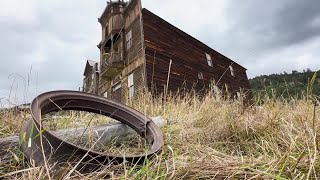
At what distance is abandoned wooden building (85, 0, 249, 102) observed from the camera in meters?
15.6

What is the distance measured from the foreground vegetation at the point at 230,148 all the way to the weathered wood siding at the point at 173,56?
1019cm

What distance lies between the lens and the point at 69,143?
198 centimetres

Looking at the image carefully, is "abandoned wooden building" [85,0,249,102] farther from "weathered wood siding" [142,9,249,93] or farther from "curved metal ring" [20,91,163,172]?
"curved metal ring" [20,91,163,172]

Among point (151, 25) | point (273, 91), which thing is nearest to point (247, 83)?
point (151, 25)

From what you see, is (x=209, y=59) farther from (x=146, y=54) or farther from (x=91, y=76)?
(x=91, y=76)

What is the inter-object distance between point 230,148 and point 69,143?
168 centimetres

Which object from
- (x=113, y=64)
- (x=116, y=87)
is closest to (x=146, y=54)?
(x=113, y=64)

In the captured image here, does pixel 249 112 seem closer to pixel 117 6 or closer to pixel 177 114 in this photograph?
pixel 177 114

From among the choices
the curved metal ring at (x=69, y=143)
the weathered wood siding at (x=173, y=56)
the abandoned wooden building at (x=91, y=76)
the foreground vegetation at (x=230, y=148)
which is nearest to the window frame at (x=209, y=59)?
the weathered wood siding at (x=173, y=56)

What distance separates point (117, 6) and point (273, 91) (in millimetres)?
17331

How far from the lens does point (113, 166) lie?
6.61 ft

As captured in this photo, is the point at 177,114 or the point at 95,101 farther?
the point at 177,114

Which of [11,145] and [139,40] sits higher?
[139,40]

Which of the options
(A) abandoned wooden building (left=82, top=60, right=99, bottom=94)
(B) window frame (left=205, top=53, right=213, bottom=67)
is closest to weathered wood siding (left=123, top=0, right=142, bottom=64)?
(B) window frame (left=205, top=53, right=213, bottom=67)
